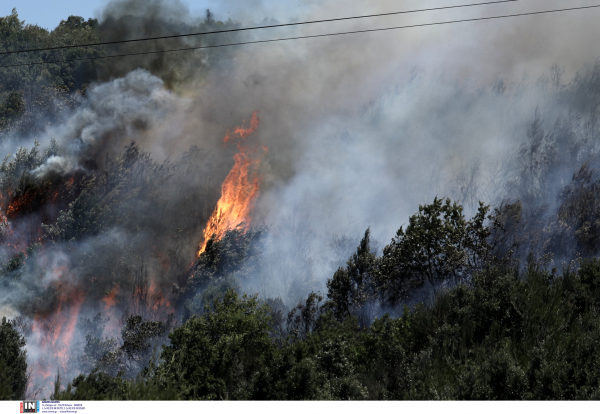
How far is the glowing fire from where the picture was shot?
61.3m

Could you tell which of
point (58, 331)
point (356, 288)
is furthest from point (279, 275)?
point (58, 331)

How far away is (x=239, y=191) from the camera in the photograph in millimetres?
63031

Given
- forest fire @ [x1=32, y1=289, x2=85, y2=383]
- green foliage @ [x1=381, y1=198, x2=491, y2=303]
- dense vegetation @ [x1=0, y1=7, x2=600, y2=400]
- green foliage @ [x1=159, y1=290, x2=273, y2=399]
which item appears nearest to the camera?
dense vegetation @ [x1=0, y1=7, x2=600, y2=400]

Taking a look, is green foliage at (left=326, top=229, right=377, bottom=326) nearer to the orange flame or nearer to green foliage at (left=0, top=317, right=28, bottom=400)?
green foliage at (left=0, top=317, right=28, bottom=400)

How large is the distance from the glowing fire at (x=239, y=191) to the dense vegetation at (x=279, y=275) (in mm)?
1462

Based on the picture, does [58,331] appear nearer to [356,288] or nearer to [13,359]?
[13,359]

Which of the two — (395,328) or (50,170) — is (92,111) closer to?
(50,170)

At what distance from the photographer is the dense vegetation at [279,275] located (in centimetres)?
2405

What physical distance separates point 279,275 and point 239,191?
12.1 meters

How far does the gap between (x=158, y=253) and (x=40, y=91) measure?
30.9m

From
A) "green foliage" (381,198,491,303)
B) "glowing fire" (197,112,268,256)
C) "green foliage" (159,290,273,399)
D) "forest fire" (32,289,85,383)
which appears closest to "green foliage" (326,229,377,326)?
"green foliage" (381,198,491,303)

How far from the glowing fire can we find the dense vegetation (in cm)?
146

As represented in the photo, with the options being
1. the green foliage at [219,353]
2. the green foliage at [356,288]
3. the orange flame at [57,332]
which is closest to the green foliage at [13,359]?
the green foliage at [219,353]

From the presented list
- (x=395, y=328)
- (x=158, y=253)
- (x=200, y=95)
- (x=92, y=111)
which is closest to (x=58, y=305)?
(x=158, y=253)
